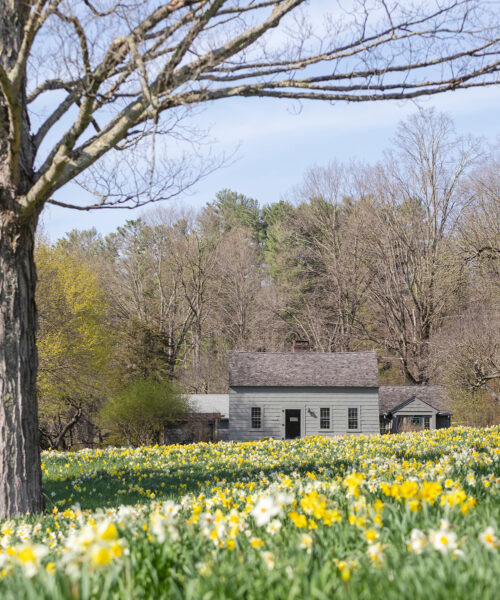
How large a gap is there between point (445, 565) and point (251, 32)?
5.19m

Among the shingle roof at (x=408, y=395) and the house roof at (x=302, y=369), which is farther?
→ the shingle roof at (x=408, y=395)

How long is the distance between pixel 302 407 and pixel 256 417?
8.82ft

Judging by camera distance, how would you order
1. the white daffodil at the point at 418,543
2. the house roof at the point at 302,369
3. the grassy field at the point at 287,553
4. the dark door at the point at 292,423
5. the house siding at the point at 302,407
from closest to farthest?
the grassy field at the point at 287,553 → the white daffodil at the point at 418,543 → the house siding at the point at 302,407 → the house roof at the point at 302,369 → the dark door at the point at 292,423

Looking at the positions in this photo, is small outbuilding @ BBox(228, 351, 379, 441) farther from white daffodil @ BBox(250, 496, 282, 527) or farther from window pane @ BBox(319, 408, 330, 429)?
white daffodil @ BBox(250, 496, 282, 527)

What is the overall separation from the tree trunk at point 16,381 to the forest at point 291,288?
25.9 metres

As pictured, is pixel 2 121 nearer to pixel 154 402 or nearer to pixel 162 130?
pixel 162 130

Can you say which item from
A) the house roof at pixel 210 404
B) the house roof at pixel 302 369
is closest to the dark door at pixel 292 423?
the house roof at pixel 302 369

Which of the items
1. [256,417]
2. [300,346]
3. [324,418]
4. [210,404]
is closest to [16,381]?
[256,417]

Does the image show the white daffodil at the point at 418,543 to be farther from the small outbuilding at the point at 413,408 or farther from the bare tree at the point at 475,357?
the small outbuilding at the point at 413,408

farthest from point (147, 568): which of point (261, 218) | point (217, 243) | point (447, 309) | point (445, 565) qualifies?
point (261, 218)

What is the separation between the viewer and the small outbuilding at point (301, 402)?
115 ft

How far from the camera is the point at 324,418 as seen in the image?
116ft

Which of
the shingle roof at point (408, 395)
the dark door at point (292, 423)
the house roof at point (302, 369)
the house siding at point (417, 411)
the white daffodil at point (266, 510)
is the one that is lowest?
the dark door at point (292, 423)

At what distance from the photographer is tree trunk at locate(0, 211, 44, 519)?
692cm
